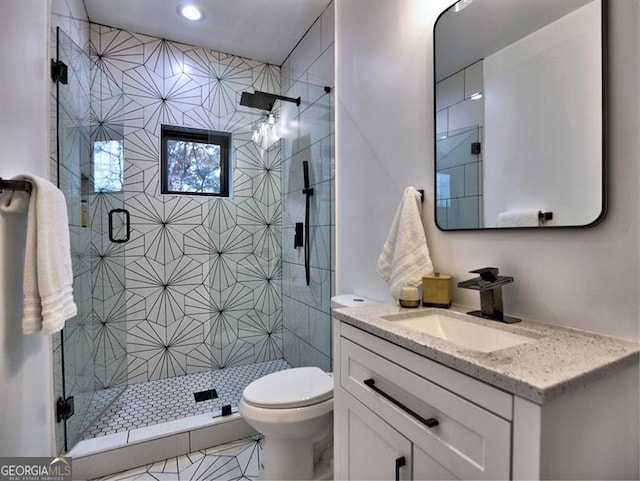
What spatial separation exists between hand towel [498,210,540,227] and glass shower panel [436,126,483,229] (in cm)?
8

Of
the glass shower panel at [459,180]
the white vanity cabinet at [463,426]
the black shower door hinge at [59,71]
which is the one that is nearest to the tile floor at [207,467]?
the white vanity cabinet at [463,426]

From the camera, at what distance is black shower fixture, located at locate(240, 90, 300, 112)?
2.42m

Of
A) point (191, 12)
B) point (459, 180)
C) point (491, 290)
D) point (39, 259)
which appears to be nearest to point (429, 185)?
point (459, 180)

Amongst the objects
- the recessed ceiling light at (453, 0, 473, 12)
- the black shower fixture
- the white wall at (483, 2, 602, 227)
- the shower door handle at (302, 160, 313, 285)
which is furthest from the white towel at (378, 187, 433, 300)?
the black shower fixture

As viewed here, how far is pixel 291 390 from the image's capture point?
58.5 inches

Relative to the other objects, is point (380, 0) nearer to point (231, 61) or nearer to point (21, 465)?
point (231, 61)

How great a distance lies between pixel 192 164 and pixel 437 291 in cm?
211

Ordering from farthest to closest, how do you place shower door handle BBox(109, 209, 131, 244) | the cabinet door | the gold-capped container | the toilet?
shower door handle BBox(109, 209, 131, 244), the toilet, the gold-capped container, the cabinet door

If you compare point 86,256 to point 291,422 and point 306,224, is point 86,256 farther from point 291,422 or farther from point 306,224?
point 291,422

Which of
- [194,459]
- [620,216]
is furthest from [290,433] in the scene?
[620,216]

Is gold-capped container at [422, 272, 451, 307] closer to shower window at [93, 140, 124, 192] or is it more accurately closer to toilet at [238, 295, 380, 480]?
toilet at [238, 295, 380, 480]

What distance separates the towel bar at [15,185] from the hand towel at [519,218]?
1529 millimetres

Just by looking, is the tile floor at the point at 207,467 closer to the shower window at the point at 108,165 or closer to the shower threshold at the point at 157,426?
the shower threshold at the point at 157,426

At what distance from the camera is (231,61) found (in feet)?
8.82
